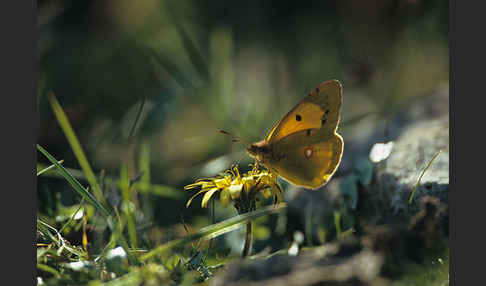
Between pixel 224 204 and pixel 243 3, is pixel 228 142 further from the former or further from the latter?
pixel 243 3

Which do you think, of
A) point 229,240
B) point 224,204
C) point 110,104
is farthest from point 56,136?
point 224,204

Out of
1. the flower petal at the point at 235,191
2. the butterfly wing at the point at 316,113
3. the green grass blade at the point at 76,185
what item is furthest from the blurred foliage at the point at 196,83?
the butterfly wing at the point at 316,113

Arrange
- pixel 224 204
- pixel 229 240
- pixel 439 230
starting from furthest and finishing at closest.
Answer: pixel 229 240, pixel 224 204, pixel 439 230

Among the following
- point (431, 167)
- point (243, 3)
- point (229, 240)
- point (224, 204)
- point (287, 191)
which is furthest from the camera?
point (243, 3)

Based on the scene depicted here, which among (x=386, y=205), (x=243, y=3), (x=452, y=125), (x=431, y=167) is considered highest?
(x=243, y=3)

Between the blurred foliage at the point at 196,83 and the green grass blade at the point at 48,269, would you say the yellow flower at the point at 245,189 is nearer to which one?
the blurred foliage at the point at 196,83

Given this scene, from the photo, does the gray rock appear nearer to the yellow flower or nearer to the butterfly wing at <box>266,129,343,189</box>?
the butterfly wing at <box>266,129,343,189</box>

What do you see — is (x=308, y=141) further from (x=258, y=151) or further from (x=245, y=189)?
(x=245, y=189)
